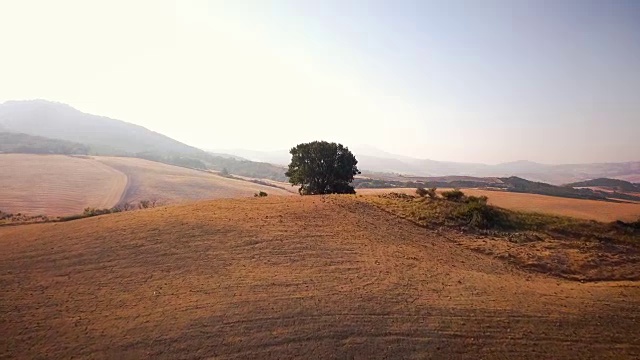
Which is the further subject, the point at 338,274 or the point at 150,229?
the point at 150,229

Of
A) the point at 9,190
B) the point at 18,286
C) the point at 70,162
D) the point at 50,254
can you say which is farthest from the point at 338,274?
the point at 70,162

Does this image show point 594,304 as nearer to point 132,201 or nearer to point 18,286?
point 18,286

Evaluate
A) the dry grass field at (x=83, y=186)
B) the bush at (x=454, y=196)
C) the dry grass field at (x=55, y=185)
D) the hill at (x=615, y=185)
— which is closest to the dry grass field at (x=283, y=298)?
the bush at (x=454, y=196)

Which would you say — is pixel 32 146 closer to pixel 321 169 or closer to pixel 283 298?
pixel 321 169

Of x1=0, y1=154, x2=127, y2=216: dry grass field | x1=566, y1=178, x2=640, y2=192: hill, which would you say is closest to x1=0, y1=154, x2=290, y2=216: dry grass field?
x1=0, y1=154, x2=127, y2=216: dry grass field

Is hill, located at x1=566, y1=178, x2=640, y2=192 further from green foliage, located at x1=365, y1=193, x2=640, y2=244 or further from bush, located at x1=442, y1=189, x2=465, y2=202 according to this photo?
bush, located at x1=442, y1=189, x2=465, y2=202

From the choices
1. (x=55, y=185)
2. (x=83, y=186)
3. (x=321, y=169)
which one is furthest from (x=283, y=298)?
(x=83, y=186)

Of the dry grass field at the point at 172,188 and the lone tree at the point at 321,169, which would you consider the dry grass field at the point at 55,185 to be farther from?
the lone tree at the point at 321,169
